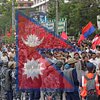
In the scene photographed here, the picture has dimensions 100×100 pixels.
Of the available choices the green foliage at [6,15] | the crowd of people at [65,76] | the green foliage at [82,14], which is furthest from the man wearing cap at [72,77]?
the green foliage at [6,15]

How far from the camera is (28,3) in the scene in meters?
146

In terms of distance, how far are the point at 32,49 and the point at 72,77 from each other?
1.33m

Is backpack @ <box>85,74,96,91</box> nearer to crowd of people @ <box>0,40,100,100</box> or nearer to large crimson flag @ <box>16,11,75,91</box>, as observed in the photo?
crowd of people @ <box>0,40,100,100</box>

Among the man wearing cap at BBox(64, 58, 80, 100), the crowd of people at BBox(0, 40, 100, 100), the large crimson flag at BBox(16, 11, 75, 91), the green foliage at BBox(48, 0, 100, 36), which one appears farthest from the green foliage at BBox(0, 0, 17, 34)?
the large crimson flag at BBox(16, 11, 75, 91)

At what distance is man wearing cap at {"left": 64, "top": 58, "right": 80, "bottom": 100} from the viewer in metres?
12.3

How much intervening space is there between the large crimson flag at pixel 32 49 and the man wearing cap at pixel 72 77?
1.63ft

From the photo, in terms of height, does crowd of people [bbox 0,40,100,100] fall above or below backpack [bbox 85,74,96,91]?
below

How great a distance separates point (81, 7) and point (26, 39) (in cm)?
3015

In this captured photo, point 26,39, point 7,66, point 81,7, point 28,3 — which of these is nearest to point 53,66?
point 26,39

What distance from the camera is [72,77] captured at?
12.4 meters

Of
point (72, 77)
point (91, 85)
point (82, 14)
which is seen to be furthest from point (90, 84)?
point (82, 14)

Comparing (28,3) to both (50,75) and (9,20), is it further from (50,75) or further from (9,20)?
(50,75)

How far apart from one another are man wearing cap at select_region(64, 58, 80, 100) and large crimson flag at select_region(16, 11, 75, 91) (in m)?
0.50

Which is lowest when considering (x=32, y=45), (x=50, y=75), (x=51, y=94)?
(x=51, y=94)
